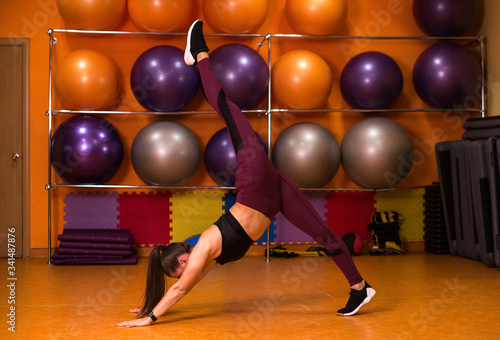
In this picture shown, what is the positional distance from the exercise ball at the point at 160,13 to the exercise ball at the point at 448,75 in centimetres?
224

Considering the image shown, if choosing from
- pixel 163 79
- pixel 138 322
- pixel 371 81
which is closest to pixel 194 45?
pixel 163 79

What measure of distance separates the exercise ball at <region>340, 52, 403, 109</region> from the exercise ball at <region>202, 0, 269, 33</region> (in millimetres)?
952

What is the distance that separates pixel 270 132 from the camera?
5.27 meters

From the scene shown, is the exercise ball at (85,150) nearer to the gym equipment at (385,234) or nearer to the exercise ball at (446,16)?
the gym equipment at (385,234)

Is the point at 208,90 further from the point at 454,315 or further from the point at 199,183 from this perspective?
the point at 199,183

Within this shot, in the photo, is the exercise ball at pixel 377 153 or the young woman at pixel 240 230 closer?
the young woman at pixel 240 230

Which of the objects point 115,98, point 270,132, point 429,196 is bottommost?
point 429,196

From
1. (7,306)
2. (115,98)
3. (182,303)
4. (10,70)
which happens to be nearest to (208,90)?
(182,303)

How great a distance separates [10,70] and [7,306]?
270 cm

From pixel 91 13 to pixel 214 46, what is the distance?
119 cm

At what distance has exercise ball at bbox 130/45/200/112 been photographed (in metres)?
4.91

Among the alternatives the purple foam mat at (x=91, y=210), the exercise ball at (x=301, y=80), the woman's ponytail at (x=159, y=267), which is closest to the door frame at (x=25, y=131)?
the purple foam mat at (x=91, y=210)

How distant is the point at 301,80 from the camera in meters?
5.10

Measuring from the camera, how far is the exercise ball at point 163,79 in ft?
16.1
